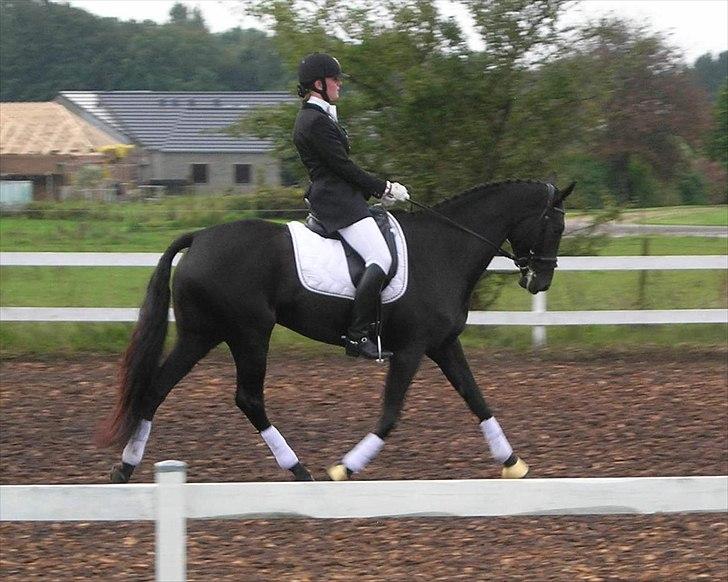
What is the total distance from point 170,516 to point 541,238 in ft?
13.2

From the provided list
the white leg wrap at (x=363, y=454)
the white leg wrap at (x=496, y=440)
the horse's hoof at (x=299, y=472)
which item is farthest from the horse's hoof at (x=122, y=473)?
the white leg wrap at (x=496, y=440)

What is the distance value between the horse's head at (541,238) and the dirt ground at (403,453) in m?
1.26

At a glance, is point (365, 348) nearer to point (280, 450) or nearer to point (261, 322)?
point (261, 322)

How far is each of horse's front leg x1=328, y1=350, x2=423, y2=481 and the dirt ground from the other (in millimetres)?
489

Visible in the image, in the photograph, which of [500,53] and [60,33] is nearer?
[500,53]

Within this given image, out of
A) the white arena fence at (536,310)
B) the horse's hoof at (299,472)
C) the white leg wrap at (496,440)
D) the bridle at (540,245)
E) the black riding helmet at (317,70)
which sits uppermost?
the black riding helmet at (317,70)

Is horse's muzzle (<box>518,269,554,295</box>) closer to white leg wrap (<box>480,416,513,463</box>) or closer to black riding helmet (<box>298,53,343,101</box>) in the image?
white leg wrap (<box>480,416,513,463</box>)

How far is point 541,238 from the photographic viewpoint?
22.7 ft

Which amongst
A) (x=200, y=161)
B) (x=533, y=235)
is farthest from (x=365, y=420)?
(x=200, y=161)

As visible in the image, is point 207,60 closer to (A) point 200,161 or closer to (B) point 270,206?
(A) point 200,161

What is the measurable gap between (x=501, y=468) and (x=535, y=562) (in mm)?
1648

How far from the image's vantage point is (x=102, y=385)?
9.54 metres

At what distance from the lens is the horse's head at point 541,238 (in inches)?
272

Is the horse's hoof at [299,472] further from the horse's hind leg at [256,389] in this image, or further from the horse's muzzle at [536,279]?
the horse's muzzle at [536,279]
